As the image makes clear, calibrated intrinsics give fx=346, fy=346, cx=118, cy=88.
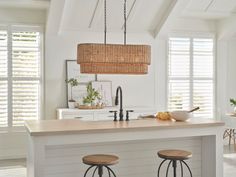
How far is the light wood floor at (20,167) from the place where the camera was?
5.24 m

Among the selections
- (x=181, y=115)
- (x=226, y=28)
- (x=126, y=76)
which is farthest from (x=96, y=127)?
(x=226, y=28)

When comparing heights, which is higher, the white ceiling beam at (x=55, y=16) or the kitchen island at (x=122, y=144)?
the white ceiling beam at (x=55, y=16)

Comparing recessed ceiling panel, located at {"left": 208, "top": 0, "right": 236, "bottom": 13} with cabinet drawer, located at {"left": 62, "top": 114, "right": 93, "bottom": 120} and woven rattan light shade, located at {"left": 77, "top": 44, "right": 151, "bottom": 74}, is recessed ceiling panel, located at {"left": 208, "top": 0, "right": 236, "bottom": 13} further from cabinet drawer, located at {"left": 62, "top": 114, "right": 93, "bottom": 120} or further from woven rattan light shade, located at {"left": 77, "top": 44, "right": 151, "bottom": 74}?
cabinet drawer, located at {"left": 62, "top": 114, "right": 93, "bottom": 120}

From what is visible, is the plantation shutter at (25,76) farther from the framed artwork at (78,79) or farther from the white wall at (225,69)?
the white wall at (225,69)

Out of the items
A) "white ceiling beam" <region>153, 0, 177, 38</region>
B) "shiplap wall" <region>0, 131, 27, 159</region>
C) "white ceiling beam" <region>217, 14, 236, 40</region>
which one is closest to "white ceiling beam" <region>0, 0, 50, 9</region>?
"white ceiling beam" <region>153, 0, 177, 38</region>

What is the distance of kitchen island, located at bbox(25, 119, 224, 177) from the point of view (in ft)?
11.6

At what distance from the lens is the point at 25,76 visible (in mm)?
6383

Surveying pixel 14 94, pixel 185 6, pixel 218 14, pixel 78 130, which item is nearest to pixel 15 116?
pixel 14 94

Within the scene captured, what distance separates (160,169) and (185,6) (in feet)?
10.2

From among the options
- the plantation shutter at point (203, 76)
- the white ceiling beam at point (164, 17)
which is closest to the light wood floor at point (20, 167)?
the plantation shutter at point (203, 76)

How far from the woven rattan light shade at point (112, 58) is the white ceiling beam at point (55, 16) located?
5.83ft

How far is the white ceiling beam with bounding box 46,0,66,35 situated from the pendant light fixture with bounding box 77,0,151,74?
177 centimetres

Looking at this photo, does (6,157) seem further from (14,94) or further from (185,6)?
(185,6)

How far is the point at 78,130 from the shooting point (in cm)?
356
